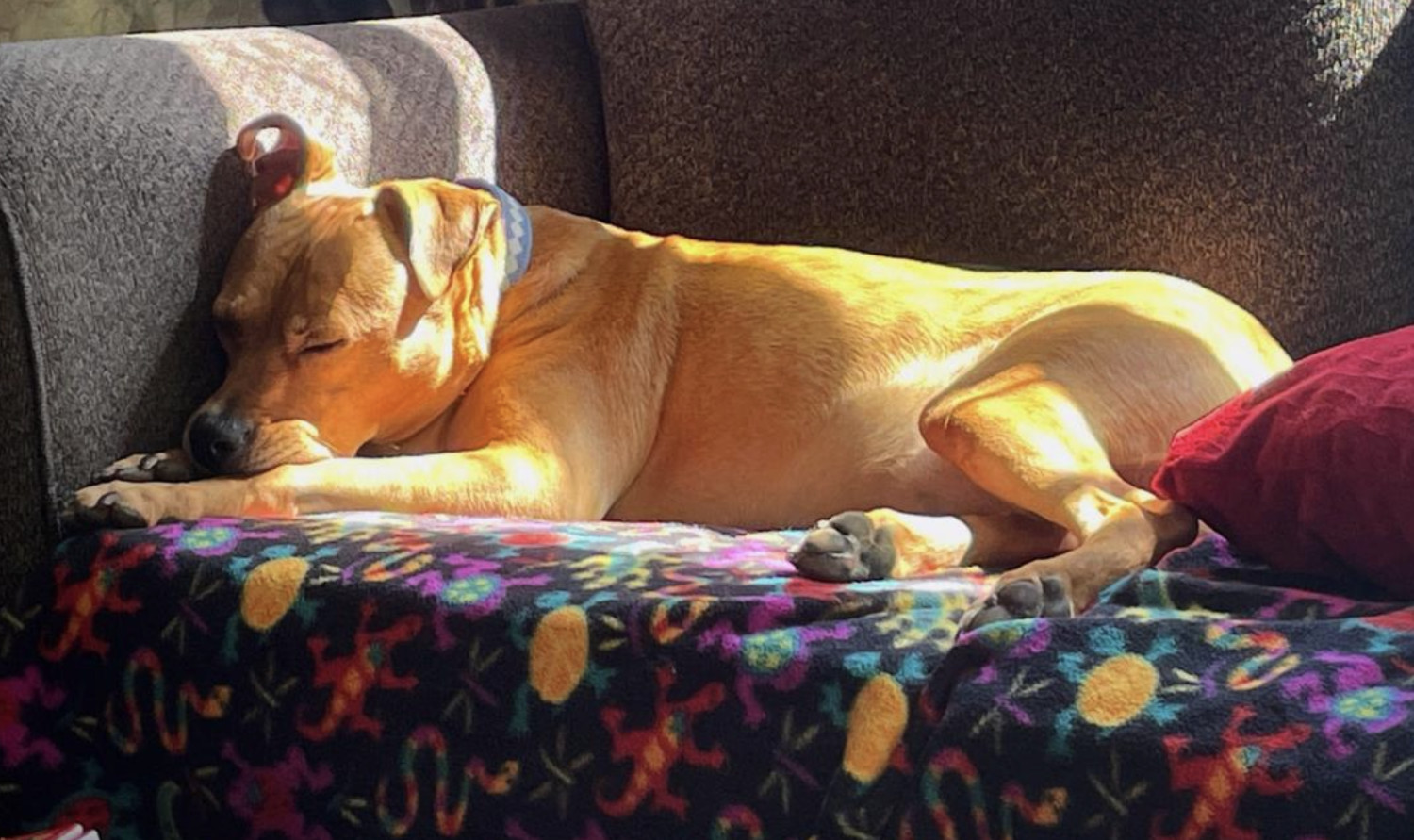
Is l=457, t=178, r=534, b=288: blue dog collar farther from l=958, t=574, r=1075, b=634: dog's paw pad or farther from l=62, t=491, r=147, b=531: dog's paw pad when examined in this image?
l=958, t=574, r=1075, b=634: dog's paw pad

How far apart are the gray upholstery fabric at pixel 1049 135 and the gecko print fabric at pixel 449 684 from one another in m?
0.86

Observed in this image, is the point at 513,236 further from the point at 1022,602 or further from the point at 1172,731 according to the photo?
the point at 1172,731

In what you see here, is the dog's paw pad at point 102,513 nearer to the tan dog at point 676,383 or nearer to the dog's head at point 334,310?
the tan dog at point 676,383

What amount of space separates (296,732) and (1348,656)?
3.12ft

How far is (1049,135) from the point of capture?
238 cm

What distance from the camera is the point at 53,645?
1.67m

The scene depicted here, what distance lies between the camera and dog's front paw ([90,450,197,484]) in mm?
1787

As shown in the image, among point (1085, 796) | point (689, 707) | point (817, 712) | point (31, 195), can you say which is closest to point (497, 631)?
point (689, 707)

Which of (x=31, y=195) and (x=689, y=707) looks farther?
(x=31, y=195)

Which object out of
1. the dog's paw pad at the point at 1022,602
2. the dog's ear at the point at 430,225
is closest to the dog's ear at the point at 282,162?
the dog's ear at the point at 430,225

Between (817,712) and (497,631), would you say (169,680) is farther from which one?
(817,712)

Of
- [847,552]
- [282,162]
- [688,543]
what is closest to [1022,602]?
[847,552]

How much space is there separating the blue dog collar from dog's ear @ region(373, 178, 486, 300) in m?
0.10

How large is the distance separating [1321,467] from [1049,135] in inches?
38.5
